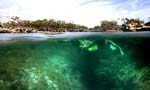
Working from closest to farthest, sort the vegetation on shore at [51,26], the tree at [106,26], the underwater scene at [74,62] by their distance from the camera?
the underwater scene at [74,62], the vegetation on shore at [51,26], the tree at [106,26]

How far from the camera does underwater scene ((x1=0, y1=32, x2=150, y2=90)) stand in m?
16.8

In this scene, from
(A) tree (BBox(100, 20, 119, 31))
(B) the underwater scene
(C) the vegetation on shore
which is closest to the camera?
(B) the underwater scene

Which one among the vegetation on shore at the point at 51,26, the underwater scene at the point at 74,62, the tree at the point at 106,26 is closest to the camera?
the underwater scene at the point at 74,62

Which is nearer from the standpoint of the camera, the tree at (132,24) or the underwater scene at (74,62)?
the underwater scene at (74,62)

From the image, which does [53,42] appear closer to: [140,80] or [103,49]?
[103,49]

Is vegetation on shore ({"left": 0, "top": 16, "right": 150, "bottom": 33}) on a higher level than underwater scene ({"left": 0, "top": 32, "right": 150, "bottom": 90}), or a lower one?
higher

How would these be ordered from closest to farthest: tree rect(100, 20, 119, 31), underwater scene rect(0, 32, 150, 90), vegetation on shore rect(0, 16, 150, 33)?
underwater scene rect(0, 32, 150, 90) < vegetation on shore rect(0, 16, 150, 33) < tree rect(100, 20, 119, 31)

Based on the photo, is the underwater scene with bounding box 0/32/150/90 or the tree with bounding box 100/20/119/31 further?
the tree with bounding box 100/20/119/31

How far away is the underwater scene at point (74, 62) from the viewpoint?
16828 mm

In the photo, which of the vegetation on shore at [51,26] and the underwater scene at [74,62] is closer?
the underwater scene at [74,62]

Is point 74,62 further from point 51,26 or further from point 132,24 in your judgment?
point 132,24

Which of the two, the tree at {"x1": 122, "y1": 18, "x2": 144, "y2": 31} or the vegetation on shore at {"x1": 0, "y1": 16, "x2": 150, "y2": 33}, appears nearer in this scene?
the vegetation on shore at {"x1": 0, "y1": 16, "x2": 150, "y2": 33}

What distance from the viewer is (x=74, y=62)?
839 inches

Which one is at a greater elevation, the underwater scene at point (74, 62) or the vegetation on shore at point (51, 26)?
the vegetation on shore at point (51, 26)
